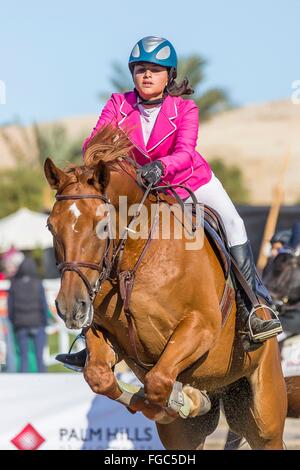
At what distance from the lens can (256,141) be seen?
2776 inches

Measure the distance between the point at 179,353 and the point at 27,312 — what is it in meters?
8.29

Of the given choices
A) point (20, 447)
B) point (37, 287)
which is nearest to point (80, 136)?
point (37, 287)

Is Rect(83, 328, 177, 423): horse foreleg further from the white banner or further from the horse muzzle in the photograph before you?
the white banner

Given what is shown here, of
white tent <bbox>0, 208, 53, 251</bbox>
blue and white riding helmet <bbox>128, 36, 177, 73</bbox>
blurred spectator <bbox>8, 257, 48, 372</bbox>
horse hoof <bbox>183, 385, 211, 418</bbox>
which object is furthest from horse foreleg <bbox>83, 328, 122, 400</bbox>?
white tent <bbox>0, 208, 53, 251</bbox>

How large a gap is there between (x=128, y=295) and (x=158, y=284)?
0.69ft

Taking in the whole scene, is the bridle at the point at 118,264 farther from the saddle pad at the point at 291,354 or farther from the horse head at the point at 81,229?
the saddle pad at the point at 291,354

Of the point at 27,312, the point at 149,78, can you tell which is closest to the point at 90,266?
the point at 149,78

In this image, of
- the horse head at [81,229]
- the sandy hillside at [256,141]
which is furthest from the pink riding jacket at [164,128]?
the sandy hillside at [256,141]

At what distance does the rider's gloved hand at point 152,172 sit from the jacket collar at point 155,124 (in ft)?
1.05

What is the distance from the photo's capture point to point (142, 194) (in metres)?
6.07

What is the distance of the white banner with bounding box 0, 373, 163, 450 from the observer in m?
8.38

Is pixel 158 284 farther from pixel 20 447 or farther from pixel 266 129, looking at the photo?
pixel 266 129

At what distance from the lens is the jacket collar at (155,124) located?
6.33m

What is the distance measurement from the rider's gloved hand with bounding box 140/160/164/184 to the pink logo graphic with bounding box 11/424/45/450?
325cm
